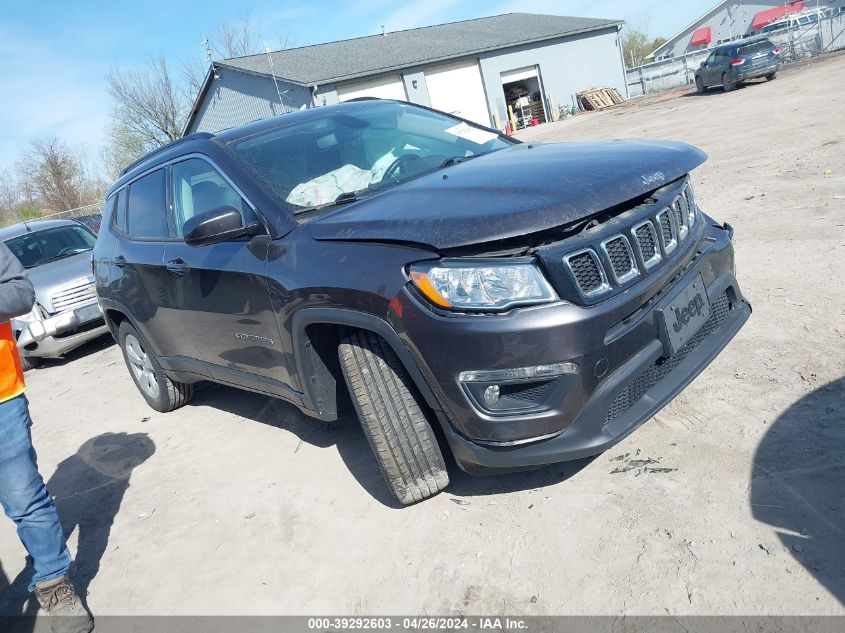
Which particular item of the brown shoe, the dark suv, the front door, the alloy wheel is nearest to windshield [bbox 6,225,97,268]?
the alloy wheel

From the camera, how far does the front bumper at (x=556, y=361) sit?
2.37 m

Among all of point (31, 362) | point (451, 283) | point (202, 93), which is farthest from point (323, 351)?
point (202, 93)

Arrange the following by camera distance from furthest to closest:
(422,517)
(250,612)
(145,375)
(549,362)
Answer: (145,375) → (422,517) → (250,612) → (549,362)

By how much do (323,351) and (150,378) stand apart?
2748mm

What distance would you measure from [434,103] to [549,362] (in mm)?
29101

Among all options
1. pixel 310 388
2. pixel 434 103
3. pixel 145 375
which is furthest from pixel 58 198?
pixel 310 388

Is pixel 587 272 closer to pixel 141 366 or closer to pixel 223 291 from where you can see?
pixel 223 291

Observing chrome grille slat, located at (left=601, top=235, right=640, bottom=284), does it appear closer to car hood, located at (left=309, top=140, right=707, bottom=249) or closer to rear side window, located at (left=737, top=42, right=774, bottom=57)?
car hood, located at (left=309, top=140, right=707, bottom=249)

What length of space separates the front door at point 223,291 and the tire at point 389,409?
58 centimetres

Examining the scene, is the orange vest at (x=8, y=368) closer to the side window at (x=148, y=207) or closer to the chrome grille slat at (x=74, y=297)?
the side window at (x=148, y=207)

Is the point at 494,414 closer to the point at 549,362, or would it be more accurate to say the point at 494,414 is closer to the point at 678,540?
the point at 549,362

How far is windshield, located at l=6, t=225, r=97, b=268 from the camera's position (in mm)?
8984

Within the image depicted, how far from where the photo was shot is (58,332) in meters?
7.68

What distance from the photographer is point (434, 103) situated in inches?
1176
